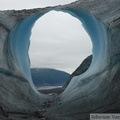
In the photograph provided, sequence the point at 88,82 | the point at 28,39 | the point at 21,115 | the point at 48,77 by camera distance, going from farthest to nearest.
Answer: the point at 48,77 < the point at 28,39 < the point at 88,82 < the point at 21,115

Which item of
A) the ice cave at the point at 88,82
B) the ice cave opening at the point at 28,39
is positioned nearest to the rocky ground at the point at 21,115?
the ice cave at the point at 88,82

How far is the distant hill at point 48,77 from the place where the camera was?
53919mm

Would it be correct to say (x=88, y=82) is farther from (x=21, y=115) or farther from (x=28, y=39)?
(x=21, y=115)

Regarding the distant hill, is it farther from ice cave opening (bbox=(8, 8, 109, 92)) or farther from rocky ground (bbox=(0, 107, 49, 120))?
rocky ground (bbox=(0, 107, 49, 120))

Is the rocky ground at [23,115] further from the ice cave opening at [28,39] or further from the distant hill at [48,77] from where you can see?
the distant hill at [48,77]

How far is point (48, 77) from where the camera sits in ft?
189

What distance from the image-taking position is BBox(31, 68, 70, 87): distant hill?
53.9 m

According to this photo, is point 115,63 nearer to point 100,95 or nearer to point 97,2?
point 100,95

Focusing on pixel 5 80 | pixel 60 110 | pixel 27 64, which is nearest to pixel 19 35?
pixel 27 64

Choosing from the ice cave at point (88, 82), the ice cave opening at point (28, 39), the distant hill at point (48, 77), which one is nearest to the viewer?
the ice cave at point (88, 82)

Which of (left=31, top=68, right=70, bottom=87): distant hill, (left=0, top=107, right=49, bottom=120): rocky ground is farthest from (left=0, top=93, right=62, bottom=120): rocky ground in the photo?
(left=31, top=68, right=70, bottom=87): distant hill

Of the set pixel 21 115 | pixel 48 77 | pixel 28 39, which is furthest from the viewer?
pixel 48 77

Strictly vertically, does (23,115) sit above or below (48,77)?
above

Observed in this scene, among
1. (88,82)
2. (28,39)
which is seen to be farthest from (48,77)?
(88,82)
